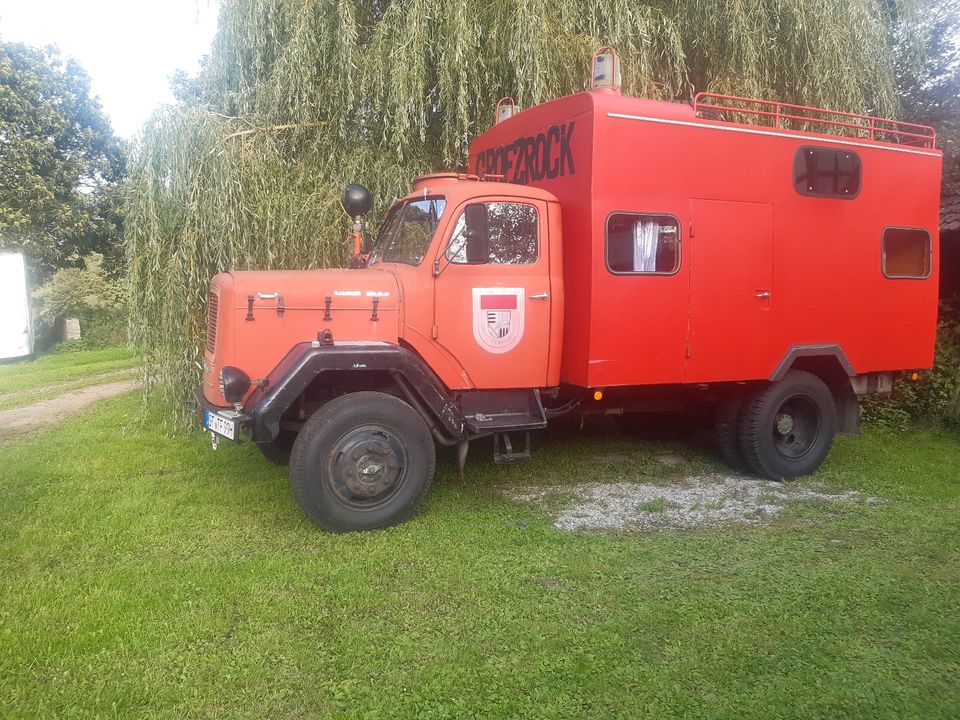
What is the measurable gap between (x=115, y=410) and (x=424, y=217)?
6.45 metres

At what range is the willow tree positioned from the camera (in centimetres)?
758

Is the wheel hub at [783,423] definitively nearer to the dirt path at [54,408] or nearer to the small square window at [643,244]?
the small square window at [643,244]

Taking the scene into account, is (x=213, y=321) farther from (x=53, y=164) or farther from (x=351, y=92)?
(x=53, y=164)

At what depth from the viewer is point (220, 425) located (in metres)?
5.07

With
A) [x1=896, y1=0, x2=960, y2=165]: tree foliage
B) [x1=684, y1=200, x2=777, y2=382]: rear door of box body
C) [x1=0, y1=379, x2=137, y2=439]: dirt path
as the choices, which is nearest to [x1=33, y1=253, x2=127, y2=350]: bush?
[x1=0, y1=379, x2=137, y2=439]: dirt path

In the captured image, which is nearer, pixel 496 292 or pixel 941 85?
pixel 496 292

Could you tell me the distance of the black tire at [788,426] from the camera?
6.38m

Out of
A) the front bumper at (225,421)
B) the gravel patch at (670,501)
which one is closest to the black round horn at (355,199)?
the front bumper at (225,421)

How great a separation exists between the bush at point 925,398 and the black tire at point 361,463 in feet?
20.9

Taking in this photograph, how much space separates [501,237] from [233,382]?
2255 millimetres

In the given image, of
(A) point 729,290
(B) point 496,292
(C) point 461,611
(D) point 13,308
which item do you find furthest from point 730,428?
(D) point 13,308

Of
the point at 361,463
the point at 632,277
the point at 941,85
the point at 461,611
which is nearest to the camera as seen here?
the point at 461,611

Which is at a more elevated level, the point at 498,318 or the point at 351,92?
the point at 351,92

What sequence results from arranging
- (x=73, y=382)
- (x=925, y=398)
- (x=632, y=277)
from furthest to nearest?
(x=73, y=382) < (x=925, y=398) < (x=632, y=277)
